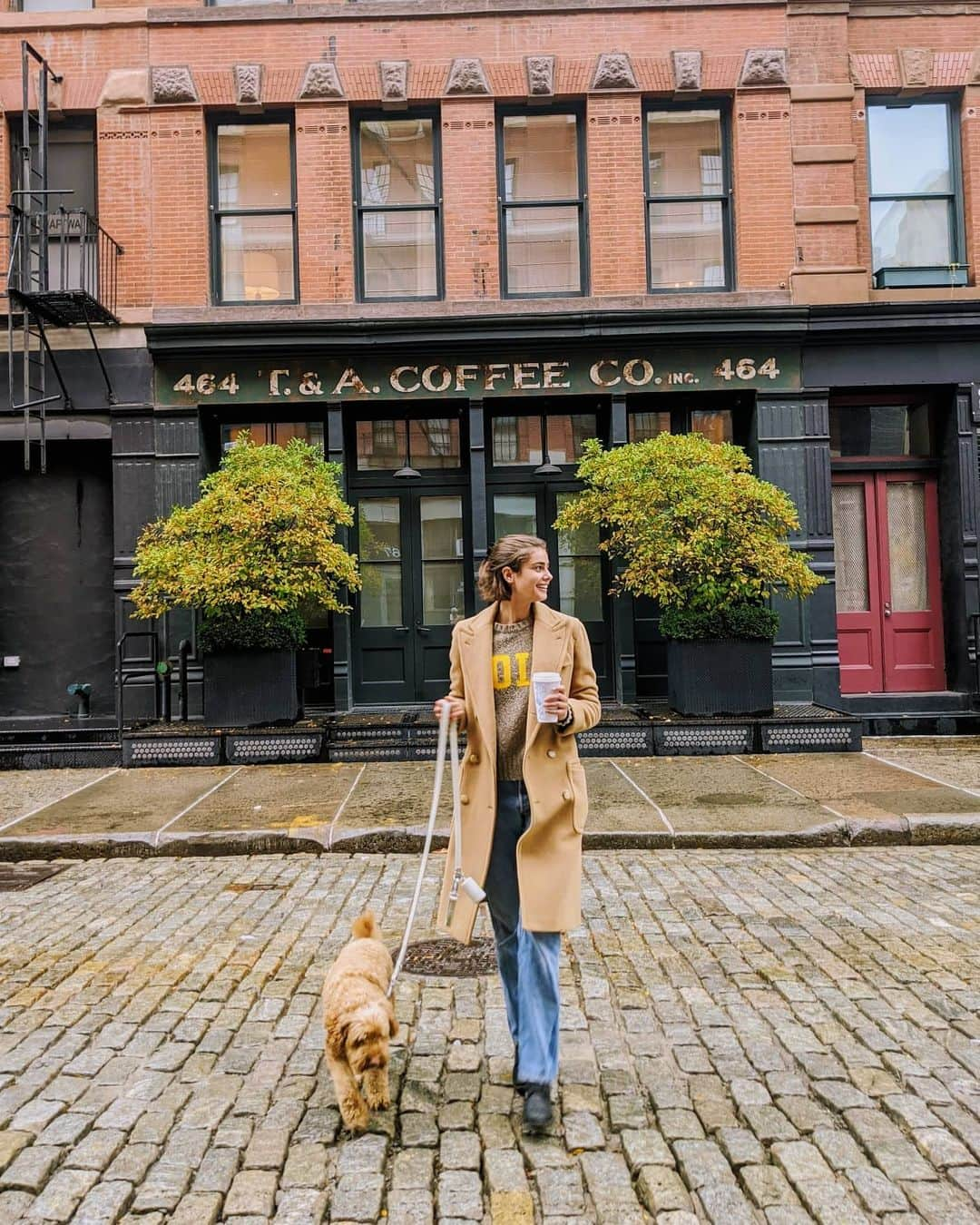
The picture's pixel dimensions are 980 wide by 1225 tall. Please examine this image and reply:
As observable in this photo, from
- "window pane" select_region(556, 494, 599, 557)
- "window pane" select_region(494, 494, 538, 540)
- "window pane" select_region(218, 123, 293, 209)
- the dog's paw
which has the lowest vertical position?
the dog's paw

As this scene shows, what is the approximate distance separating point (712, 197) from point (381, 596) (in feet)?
23.2

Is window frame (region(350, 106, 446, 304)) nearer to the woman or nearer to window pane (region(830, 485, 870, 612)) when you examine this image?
window pane (region(830, 485, 870, 612))

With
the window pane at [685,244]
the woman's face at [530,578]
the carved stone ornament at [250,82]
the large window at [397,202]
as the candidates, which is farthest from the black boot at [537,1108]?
the carved stone ornament at [250,82]

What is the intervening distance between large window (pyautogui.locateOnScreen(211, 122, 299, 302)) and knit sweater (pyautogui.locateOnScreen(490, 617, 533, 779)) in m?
11.0

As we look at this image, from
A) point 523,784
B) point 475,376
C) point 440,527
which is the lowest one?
point 523,784

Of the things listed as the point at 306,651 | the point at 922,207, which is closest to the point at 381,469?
the point at 306,651

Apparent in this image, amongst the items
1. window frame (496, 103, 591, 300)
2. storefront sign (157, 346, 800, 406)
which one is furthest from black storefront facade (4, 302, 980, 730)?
window frame (496, 103, 591, 300)

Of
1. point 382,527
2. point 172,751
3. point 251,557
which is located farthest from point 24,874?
point 382,527

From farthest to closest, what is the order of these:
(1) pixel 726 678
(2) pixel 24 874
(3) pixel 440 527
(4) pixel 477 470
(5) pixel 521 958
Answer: (3) pixel 440 527
(4) pixel 477 470
(1) pixel 726 678
(2) pixel 24 874
(5) pixel 521 958

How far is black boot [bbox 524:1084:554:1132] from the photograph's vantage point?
3.30m

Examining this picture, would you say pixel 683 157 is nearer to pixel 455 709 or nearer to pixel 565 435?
A: pixel 565 435

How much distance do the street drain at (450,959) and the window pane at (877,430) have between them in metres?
10.3

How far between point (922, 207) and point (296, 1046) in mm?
13729

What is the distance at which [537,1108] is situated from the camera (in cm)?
330
